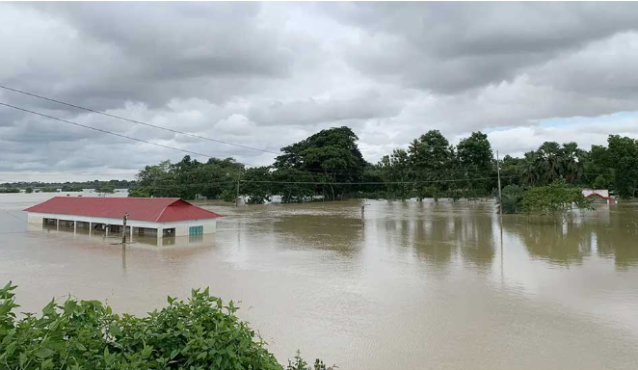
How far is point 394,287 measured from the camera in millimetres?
12812

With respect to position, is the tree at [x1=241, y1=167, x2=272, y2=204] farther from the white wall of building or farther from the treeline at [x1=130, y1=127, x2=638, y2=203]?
the white wall of building

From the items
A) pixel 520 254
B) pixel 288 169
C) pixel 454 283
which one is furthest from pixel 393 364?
pixel 288 169

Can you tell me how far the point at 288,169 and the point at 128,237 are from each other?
1262 inches

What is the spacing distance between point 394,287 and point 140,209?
18011 millimetres

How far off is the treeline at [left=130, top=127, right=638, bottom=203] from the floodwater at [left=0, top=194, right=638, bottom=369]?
2988 cm

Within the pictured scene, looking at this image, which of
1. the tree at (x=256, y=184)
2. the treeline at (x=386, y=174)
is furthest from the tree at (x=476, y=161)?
the tree at (x=256, y=184)

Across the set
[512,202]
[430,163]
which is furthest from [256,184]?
[512,202]

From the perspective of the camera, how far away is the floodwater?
8.05 meters

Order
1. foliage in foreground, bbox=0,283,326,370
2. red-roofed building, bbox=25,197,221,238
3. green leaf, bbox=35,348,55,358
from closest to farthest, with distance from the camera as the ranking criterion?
green leaf, bbox=35,348,55,358, foliage in foreground, bbox=0,283,326,370, red-roofed building, bbox=25,197,221,238

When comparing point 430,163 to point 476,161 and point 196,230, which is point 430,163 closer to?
point 476,161

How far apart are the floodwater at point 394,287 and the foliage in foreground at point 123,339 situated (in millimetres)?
5102

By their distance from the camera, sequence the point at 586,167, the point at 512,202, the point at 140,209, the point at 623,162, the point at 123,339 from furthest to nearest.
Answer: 1. the point at 586,167
2. the point at 623,162
3. the point at 512,202
4. the point at 140,209
5. the point at 123,339

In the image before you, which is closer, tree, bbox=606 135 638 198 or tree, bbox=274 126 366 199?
tree, bbox=606 135 638 198

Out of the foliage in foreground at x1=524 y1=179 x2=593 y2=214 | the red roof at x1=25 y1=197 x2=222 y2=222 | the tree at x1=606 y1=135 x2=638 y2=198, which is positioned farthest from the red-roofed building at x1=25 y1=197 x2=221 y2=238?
the tree at x1=606 y1=135 x2=638 y2=198
